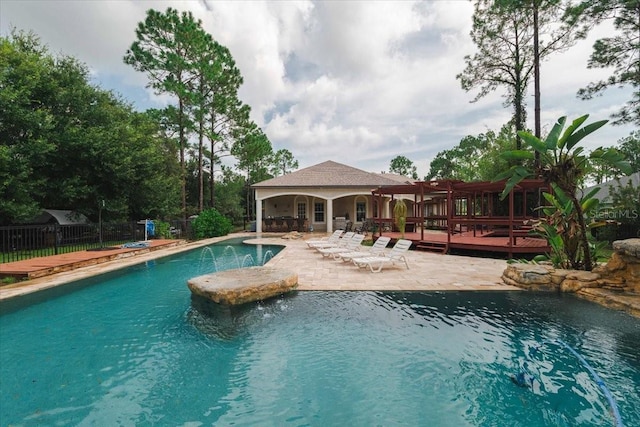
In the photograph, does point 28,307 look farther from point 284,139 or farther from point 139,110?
point 284,139

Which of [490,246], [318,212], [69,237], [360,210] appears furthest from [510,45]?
[69,237]

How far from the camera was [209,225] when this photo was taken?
19141mm

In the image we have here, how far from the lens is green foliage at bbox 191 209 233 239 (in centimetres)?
1865

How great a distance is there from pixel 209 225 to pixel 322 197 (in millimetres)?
8393

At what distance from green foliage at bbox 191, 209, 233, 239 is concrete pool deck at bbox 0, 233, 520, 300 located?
7.32 meters

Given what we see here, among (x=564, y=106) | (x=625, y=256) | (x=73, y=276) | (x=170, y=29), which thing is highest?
(x=170, y=29)

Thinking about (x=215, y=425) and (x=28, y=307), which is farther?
(x=28, y=307)

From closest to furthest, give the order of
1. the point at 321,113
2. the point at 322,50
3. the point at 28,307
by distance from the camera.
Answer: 1. the point at 28,307
2. the point at 322,50
3. the point at 321,113

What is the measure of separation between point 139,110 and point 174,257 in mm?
14311

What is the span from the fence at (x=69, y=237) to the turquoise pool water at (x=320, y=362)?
24.6 feet

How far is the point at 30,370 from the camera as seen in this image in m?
3.80

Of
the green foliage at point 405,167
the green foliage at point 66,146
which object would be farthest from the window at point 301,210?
the green foliage at point 405,167

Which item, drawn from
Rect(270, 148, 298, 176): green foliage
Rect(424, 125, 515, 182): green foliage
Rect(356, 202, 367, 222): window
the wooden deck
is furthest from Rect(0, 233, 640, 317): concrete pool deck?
Rect(270, 148, 298, 176): green foliage

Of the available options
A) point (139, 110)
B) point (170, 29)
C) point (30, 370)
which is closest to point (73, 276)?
point (30, 370)
